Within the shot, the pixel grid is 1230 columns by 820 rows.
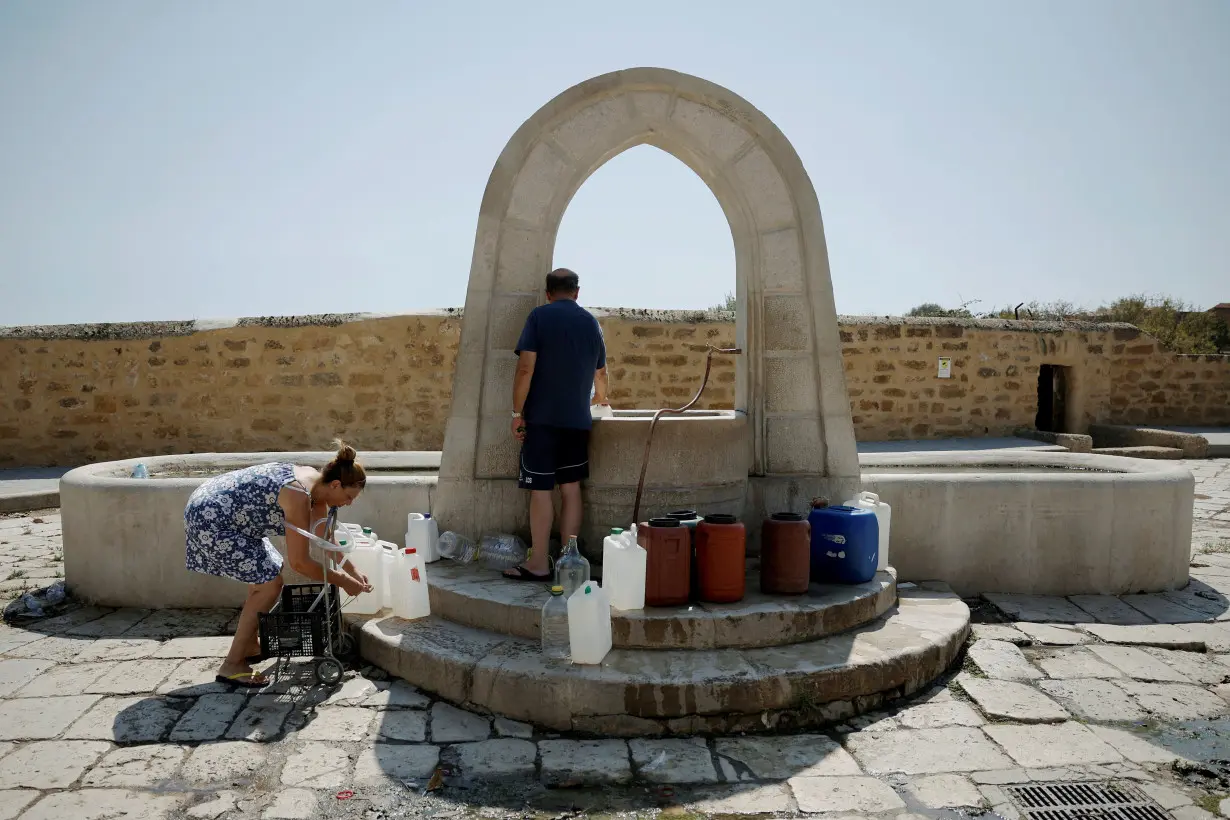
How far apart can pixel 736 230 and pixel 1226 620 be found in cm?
392

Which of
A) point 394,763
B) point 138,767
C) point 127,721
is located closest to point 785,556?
point 394,763

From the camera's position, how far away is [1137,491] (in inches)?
223

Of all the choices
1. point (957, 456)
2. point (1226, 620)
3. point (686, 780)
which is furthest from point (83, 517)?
point (1226, 620)

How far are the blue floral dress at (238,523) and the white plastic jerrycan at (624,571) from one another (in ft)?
5.38

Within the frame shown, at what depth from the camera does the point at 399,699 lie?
13.3ft

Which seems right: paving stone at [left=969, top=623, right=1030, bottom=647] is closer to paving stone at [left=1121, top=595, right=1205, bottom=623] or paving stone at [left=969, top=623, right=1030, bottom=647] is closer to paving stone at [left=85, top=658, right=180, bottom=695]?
paving stone at [left=1121, top=595, right=1205, bottom=623]

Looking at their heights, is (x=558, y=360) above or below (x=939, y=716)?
above

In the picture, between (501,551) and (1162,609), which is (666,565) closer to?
(501,551)

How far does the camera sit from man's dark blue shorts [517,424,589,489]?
4855 millimetres

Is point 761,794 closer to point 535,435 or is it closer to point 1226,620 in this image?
point 535,435

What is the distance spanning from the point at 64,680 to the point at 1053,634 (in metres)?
5.40

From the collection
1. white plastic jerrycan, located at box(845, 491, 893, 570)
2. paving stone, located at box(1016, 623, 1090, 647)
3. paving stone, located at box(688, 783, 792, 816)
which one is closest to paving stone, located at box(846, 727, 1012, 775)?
paving stone, located at box(688, 783, 792, 816)

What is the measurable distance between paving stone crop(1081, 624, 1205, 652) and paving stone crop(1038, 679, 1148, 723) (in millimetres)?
771

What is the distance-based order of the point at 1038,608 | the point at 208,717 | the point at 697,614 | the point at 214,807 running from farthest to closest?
the point at 1038,608 < the point at 697,614 < the point at 208,717 < the point at 214,807
